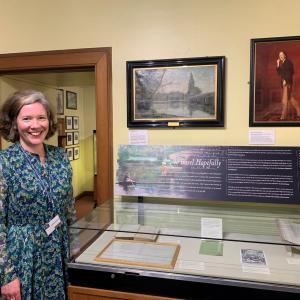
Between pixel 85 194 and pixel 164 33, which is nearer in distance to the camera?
pixel 164 33

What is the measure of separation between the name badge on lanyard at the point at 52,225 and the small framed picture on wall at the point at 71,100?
150 inches

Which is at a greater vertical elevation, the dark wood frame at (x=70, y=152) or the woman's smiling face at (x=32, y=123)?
the woman's smiling face at (x=32, y=123)

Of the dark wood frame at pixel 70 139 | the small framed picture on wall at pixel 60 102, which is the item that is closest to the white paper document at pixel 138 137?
the small framed picture on wall at pixel 60 102

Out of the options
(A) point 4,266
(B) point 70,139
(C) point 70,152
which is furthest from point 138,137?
(B) point 70,139

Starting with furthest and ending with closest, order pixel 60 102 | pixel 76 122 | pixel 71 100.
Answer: pixel 76 122
pixel 71 100
pixel 60 102

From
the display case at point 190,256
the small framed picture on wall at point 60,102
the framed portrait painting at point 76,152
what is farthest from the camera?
the framed portrait painting at point 76,152

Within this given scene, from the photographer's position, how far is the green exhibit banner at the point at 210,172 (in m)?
1.81

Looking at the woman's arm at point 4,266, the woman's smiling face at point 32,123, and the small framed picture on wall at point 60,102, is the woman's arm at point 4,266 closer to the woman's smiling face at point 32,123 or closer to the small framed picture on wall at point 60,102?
the woman's smiling face at point 32,123

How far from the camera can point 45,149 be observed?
63.9 inches

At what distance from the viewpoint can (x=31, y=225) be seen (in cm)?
145

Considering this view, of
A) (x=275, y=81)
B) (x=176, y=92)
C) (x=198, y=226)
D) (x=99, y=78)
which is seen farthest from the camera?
(x=99, y=78)

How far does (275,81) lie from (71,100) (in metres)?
3.99

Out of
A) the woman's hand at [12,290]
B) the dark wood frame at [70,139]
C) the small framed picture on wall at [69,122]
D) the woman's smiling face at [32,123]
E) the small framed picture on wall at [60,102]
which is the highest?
the small framed picture on wall at [60,102]

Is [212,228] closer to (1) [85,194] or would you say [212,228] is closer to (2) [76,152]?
(2) [76,152]
